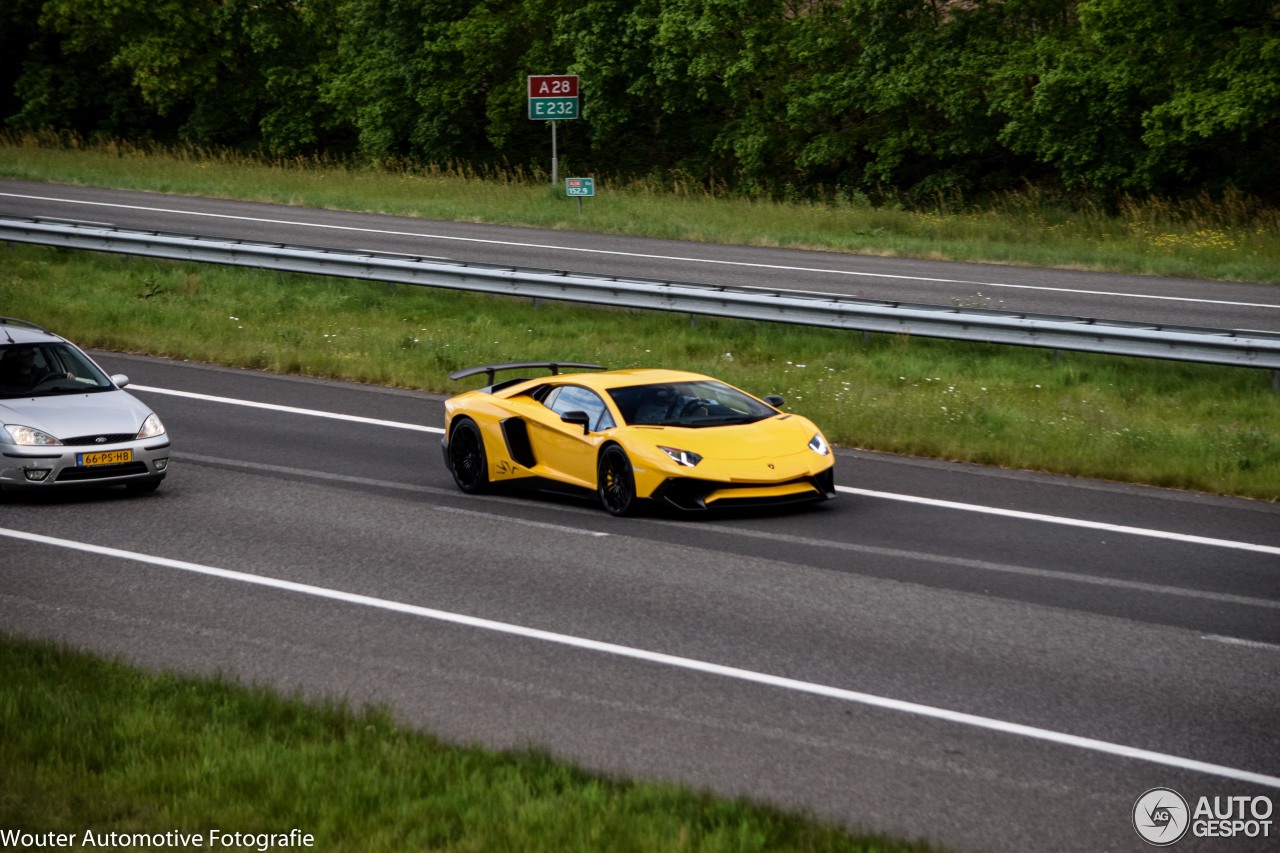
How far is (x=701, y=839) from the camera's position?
20.5ft

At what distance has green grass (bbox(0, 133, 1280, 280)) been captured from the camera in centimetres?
3164

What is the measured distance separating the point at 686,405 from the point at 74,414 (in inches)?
223

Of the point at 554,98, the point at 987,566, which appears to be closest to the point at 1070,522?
the point at 987,566

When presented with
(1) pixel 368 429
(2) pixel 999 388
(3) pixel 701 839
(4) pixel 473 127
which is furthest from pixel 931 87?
(3) pixel 701 839

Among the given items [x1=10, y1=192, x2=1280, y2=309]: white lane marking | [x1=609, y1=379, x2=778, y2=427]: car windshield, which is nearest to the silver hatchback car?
[x1=609, y1=379, x2=778, y2=427]: car windshield

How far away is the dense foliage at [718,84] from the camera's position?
36.1 m

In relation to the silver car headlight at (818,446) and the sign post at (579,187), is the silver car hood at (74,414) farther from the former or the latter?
the sign post at (579,187)

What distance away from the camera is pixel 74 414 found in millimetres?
14680

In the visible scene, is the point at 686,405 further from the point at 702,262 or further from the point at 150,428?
the point at 702,262

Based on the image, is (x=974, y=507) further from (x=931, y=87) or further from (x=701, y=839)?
(x=931, y=87)

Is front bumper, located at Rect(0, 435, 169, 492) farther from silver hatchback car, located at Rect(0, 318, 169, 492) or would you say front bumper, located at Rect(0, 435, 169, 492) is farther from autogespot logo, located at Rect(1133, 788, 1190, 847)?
autogespot logo, located at Rect(1133, 788, 1190, 847)

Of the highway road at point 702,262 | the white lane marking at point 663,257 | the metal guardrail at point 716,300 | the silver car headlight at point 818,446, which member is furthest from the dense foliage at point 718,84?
the silver car headlight at point 818,446

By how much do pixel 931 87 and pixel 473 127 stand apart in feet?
59.8

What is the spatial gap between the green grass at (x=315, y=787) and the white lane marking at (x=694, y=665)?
78.9 inches
